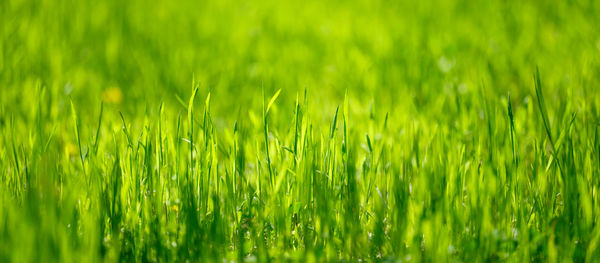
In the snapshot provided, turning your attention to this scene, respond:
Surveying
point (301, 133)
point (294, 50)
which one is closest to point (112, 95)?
point (294, 50)

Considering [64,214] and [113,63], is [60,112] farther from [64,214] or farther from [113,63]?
[64,214]

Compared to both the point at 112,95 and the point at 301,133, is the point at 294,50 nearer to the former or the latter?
the point at 112,95

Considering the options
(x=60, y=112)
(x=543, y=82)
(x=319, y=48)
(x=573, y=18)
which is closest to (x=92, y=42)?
(x=60, y=112)

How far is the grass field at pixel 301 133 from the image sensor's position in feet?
4.52

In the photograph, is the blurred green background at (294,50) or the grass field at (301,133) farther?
the blurred green background at (294,50)

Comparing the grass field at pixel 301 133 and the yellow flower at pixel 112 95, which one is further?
the yellow flower at pixel 112 95

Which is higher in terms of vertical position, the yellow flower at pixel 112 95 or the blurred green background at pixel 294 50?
the blurred green background at pixel 294 50

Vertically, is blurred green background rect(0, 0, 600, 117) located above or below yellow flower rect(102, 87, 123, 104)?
above

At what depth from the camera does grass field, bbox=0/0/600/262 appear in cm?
138

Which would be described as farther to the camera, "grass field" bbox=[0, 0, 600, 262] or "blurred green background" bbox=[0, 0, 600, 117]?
"blurred green background" bbox=[0, 0, 600, 117]

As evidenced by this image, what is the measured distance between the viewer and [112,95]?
2887 mm

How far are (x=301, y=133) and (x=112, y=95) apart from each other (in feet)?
5.77

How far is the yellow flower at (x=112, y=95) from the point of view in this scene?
9.32 ft

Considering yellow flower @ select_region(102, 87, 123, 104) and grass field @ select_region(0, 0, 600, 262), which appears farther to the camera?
yellow flower @ select_region(102, 87, 123, 104)
